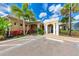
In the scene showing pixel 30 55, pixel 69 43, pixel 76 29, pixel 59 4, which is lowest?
pixel 30 55

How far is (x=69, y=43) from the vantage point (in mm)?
2658

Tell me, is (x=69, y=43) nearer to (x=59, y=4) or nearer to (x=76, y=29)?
(x=76, y=29)

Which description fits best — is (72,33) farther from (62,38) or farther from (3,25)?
(3,25)

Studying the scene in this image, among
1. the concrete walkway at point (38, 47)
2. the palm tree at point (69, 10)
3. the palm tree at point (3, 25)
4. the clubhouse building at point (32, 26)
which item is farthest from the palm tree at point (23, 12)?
the palm tree at point (69, 10)

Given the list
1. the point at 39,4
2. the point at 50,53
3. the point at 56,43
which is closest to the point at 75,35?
the point at 56,43

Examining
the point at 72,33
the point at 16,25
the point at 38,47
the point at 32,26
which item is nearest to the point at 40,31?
the point at 32,26

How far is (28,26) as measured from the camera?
2746 millimetres

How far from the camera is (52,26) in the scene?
273cm

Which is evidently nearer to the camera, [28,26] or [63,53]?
[63,53]

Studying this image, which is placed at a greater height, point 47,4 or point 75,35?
point 47,4

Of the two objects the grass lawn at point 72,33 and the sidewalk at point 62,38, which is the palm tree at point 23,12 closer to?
the sidewalk at point 62,38

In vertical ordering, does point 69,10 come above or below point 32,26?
above

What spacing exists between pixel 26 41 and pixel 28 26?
238 millimetres

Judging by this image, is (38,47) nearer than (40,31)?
Yes
